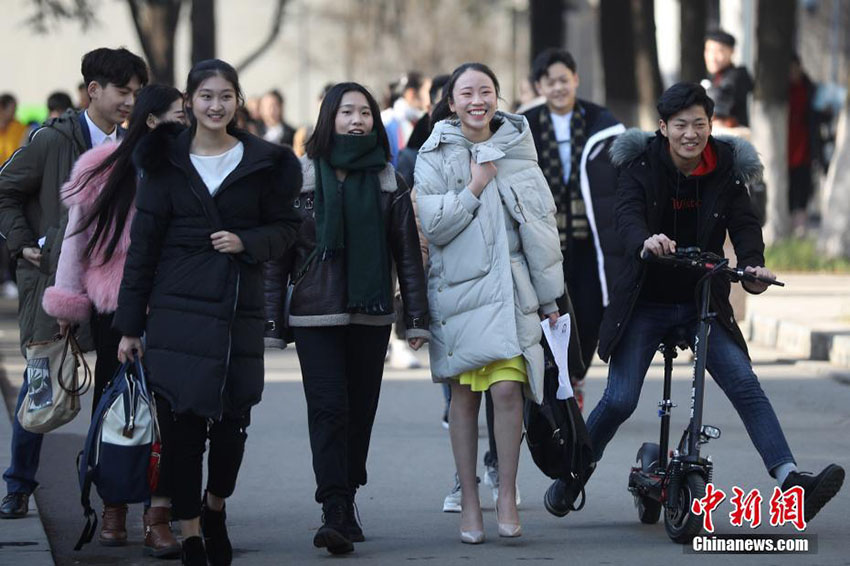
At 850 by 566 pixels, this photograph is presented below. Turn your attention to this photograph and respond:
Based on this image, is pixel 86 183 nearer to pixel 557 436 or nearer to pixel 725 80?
pixel 557 436

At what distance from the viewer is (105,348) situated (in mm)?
7516

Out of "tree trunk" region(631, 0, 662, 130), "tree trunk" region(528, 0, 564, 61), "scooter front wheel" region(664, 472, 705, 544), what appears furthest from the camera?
"tree trunk" region(528, 0, 564, 61)

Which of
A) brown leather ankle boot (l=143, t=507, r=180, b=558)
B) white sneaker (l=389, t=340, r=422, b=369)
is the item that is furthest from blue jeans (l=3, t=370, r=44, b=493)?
white sneaker (l=389, t=340, r=422, b=369)

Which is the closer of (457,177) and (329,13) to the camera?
(457,177)

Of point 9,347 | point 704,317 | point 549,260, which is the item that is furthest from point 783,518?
point 9,347

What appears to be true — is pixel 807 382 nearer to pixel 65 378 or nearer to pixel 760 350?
pixel 760 350

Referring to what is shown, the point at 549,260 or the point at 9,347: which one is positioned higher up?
the point at 549,260

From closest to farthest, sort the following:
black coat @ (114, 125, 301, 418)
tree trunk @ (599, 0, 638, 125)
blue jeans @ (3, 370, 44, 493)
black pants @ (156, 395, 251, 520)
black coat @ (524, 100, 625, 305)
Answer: black coat @ (114, 125, 301, 418) → black pants @ (156, 395, 251, 520) → blue jeans @ (3, 370, 44, 493) → black coat @ (524, 100, 625, 305) → tree trunk @ (599, 0, 638, 125)

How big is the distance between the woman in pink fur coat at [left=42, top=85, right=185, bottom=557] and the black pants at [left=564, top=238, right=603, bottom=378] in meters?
3.36

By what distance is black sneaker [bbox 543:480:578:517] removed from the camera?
298 inches

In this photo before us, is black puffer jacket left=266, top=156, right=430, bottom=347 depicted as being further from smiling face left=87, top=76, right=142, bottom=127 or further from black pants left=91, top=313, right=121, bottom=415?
smiling face left=87, top=76, right=142, bottom=127

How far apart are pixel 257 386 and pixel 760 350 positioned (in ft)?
28.3

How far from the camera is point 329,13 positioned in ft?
223

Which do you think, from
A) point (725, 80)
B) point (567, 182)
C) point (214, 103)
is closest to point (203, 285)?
point (214, 103)
